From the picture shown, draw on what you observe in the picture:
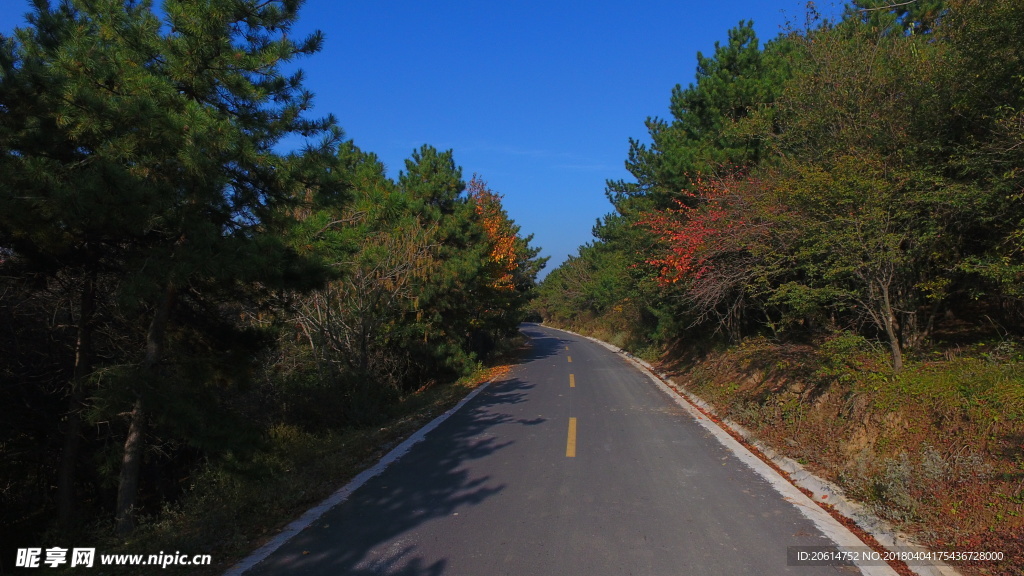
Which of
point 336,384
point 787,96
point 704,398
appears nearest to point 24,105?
point 336,384

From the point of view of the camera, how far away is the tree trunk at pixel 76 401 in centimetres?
658

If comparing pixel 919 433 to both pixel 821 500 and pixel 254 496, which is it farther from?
pixel 254 496

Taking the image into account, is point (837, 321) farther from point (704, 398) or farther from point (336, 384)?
point (336, 384)

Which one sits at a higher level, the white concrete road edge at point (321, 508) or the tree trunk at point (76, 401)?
the tree trunk at point (76, 401)

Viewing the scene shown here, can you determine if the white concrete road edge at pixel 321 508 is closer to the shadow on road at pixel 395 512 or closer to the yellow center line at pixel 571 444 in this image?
the shadow on road at pixel 395 512

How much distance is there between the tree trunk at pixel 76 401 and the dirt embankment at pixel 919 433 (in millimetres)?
8688

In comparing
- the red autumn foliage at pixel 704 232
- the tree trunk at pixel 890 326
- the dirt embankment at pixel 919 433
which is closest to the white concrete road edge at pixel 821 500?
the dirt embankment at pixel 919 433

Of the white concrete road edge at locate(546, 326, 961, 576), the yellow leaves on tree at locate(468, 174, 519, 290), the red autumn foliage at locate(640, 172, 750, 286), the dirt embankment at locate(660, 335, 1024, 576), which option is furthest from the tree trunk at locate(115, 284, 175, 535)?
the yellow leaves on tree at locate(468, 174, 519, 290)

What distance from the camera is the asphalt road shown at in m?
4.32

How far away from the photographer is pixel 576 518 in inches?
208

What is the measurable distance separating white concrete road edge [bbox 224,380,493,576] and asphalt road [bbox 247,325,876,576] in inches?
3.9

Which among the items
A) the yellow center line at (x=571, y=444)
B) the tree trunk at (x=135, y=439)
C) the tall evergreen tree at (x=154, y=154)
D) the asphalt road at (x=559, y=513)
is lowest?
the asphalt road at (x=559, y=513)

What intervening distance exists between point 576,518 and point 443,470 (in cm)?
229

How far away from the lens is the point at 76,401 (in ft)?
21.6
